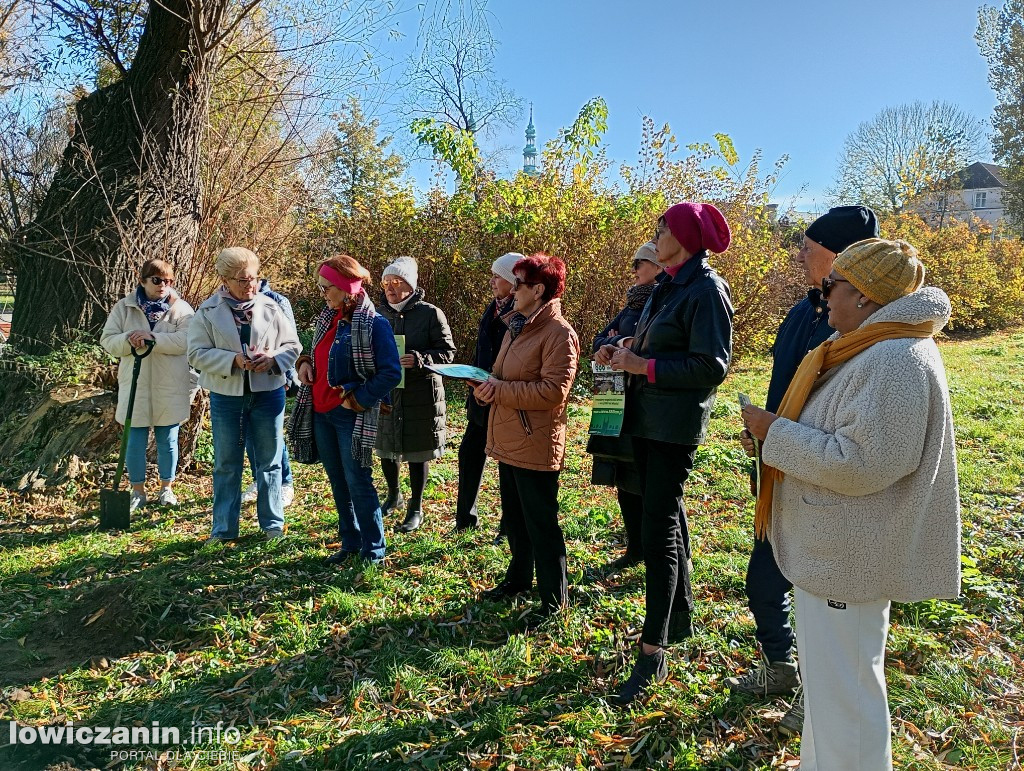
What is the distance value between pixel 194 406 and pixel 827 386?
6.01 metres

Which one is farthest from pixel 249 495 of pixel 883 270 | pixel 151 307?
pixel 883 270

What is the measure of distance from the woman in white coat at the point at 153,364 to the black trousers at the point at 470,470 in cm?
250

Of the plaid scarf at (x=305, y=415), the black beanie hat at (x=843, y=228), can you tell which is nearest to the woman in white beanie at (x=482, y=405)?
the plaid scarf at (x=305, y=415)

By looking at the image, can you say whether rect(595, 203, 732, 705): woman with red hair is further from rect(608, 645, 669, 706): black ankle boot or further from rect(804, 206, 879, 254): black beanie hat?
rect(804, 206, 879, 254): black beanie hat

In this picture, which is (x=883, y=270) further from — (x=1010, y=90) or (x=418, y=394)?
(x=1010, y=90)

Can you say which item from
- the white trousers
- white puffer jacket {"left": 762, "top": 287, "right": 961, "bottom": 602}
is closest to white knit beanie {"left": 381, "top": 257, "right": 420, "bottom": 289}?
white puffer jacket {"left": 762, "top": 287, "right": 961, "bottom": 602}

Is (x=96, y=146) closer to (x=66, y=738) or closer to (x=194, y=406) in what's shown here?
(x=194, y=406)

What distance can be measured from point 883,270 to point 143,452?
556 centimetres

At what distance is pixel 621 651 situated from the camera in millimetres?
3424

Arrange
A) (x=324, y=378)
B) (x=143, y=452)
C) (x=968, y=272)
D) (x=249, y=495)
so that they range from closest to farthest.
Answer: (x=324, y=378), (x=143, y=452), (x=249, y=495), (x=968, y=272)

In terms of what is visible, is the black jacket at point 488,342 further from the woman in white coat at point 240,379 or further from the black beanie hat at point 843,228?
the black beanie hat at point 843,228

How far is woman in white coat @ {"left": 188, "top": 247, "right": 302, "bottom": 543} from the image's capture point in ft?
15.4

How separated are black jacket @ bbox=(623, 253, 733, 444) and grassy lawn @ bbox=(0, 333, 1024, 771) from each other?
1249 mm

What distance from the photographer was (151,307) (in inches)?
214
